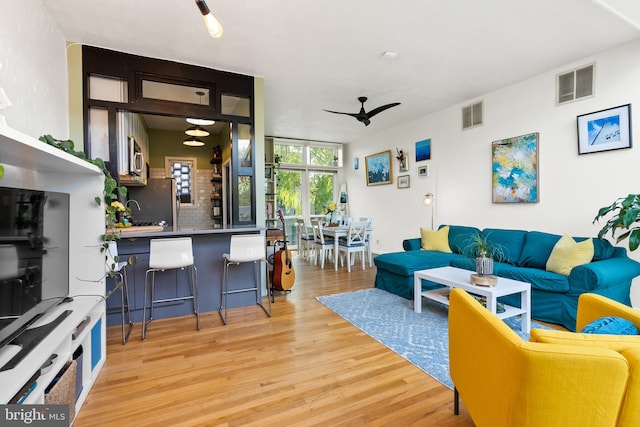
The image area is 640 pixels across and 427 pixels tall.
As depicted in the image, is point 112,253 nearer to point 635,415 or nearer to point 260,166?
point 260,166

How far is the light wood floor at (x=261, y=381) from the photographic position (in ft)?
5.76

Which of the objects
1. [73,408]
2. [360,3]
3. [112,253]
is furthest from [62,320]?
[360,3]

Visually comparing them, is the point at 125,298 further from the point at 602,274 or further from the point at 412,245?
the point at 602,274

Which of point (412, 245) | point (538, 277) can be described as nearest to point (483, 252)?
point (538, 277)

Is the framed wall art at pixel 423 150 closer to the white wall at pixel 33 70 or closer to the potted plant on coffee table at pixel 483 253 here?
the potted plant on coffee table at pixel 483 253

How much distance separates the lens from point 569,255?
3.14 meters

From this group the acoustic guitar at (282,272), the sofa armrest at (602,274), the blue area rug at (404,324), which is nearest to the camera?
the blue area rug at (404,324)

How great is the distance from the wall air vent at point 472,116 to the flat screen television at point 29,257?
16.9 feet

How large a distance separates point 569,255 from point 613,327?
2290mm

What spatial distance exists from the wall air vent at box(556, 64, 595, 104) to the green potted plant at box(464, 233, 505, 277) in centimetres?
193

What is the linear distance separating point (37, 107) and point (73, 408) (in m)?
2.32

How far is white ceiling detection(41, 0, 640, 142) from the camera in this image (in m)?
2.58

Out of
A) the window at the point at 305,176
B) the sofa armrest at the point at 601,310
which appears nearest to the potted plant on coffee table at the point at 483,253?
the sofa armrest at the point at 601,310

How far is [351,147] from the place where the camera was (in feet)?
26.7
